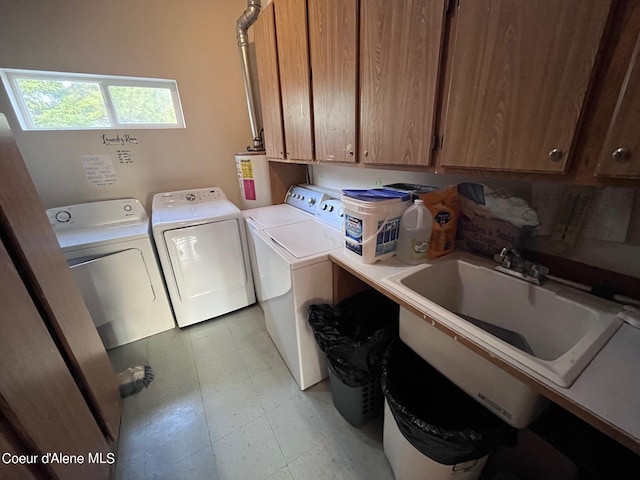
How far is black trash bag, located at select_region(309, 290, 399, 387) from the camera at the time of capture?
117 centimetres

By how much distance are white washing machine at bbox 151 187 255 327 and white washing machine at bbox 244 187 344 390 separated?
30cm

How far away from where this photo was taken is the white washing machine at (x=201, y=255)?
190cm

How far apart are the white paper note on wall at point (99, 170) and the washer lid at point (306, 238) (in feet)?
5.37

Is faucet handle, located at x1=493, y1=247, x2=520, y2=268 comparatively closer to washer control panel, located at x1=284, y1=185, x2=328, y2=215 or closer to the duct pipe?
washer control panel, located at x1=284, y1=185, x2=328, y2=215

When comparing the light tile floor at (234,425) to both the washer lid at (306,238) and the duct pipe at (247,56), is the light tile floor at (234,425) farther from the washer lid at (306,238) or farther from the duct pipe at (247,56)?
the duct pipe at (247,56)

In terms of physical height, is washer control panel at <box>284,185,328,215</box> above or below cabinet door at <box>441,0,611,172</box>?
below

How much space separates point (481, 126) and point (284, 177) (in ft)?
5.95

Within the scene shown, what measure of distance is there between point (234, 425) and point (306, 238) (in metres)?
1.15

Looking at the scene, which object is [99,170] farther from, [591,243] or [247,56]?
[591,243]

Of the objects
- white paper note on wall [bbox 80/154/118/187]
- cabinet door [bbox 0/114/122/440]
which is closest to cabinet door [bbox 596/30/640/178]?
cabinet door [bbox 0/114/122/440]

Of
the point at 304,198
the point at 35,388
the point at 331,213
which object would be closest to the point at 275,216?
the point at 304,198

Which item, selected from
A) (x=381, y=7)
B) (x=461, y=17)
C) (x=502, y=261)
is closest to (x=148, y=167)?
(x=381, y=7)

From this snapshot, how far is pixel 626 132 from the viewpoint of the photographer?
541mm

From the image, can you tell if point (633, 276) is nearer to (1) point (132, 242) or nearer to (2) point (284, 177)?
(2) point (284, 177)
